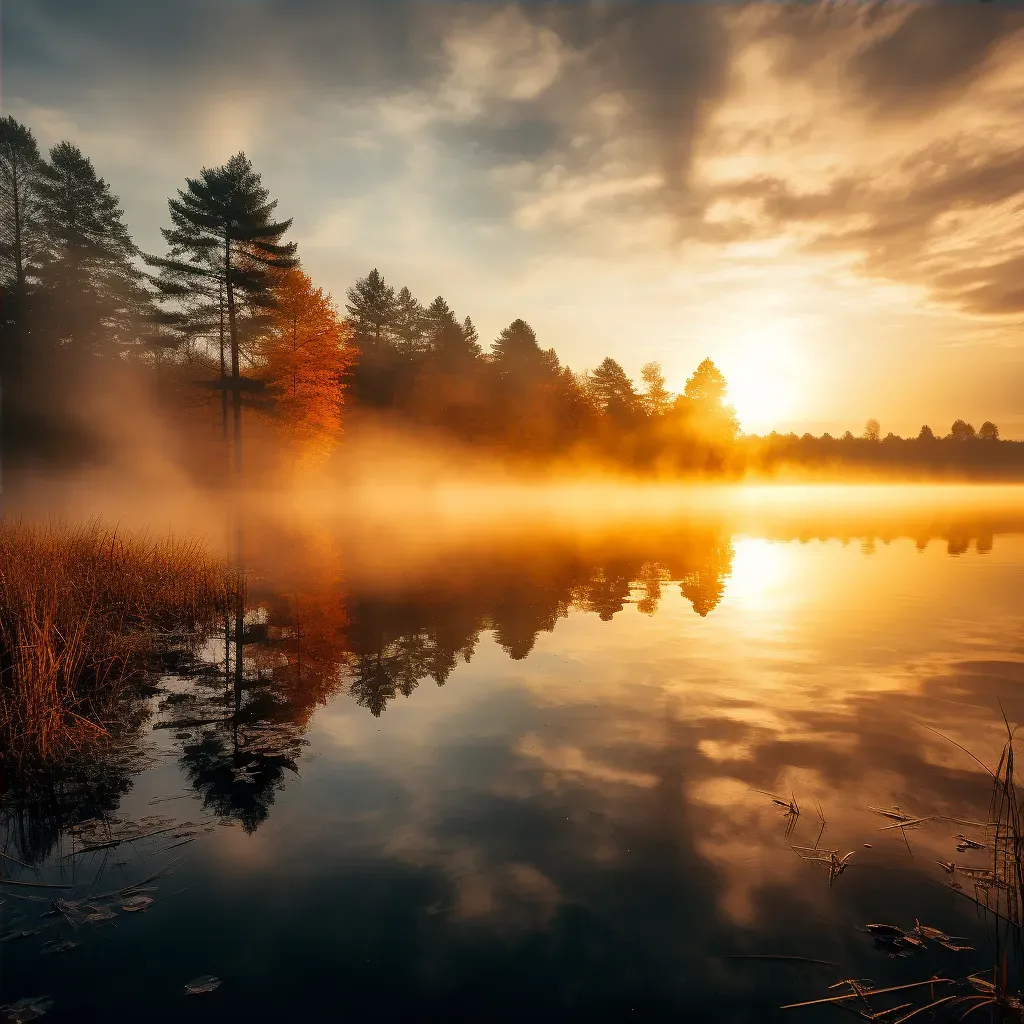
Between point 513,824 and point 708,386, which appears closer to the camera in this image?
point 513,824

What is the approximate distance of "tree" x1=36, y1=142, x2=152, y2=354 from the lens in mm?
43219

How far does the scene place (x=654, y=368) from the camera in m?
85.4

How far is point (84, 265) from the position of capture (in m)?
45.8

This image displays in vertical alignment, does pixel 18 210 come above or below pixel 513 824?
above

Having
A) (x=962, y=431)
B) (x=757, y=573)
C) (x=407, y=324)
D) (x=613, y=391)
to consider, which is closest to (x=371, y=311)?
(x=407, y=324)

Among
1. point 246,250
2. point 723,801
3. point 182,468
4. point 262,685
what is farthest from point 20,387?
point 723,801

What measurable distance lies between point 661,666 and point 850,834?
5.31m

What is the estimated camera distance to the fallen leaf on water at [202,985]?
4305 millimetres

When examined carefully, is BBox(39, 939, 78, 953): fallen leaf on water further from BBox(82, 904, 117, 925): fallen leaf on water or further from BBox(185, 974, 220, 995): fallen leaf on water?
BBox(185, 974, 220, 995): fallen leaf on water

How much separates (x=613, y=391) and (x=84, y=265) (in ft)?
192

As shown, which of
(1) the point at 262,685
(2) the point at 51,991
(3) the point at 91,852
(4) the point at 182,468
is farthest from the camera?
(4) the point at 182,468

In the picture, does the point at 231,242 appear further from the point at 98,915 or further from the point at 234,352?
the point at 98,915

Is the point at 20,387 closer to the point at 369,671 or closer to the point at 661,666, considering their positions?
the point at 369,671

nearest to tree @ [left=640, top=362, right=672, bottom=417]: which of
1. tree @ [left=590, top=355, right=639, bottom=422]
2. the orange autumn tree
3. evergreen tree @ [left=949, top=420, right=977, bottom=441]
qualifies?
tree @ [left=590, top=355, right=639, bottom=422]
